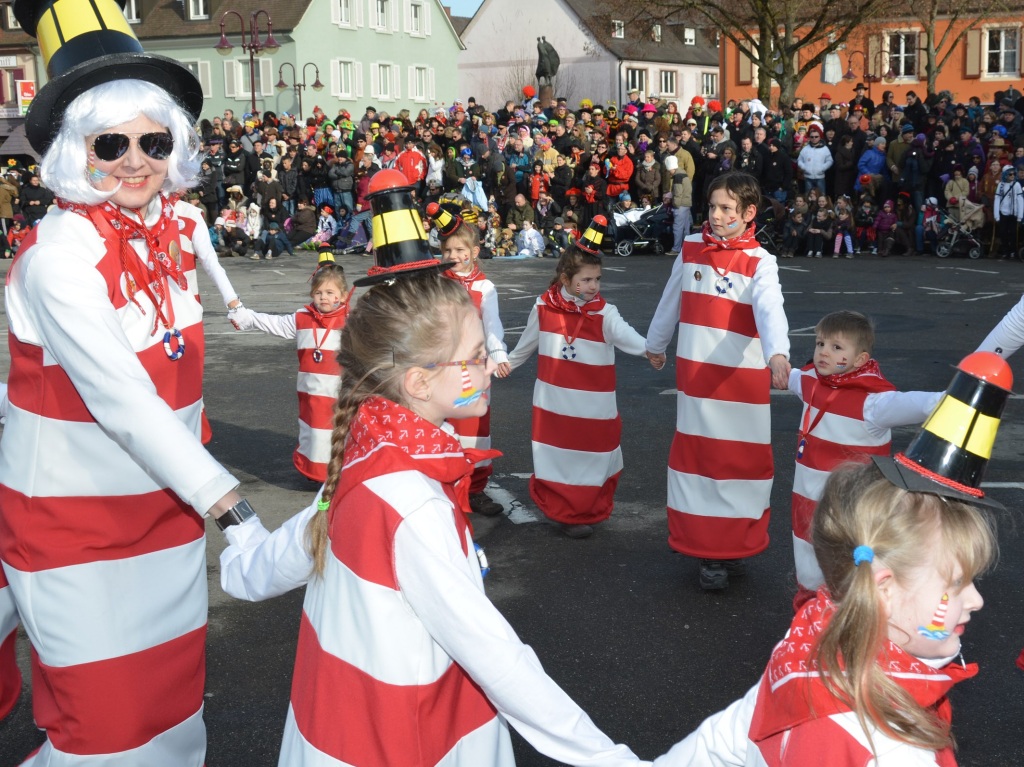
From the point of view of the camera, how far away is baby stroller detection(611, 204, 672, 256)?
74.8 feet

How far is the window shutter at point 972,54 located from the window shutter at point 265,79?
108 feet

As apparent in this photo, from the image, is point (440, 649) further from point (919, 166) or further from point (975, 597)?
point (919, 166)

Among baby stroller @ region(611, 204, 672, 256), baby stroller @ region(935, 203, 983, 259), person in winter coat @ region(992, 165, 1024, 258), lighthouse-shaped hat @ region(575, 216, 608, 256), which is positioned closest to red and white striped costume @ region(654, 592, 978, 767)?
lighthouse-shaped hat @ region(575, 216, 608, 256)

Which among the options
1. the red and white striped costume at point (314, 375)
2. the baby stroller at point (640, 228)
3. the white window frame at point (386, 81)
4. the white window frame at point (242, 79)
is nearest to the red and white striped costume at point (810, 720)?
the red and white striped costume at point (314, 375)

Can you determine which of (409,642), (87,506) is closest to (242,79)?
(87,506)

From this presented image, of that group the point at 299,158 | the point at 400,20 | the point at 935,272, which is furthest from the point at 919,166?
the point at 400,20

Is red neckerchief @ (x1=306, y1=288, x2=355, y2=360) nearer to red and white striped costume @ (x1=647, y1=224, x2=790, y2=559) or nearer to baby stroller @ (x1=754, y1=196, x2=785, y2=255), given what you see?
red and white striped costume @ (x1=647, y1=224, x2=790, y2=559)

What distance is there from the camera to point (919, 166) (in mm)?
20922

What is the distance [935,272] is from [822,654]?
17.5 metres

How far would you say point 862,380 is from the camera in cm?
500

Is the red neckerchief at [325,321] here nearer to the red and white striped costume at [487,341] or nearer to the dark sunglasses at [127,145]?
the red and white striped costume at [487,341]

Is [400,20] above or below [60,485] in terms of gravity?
above

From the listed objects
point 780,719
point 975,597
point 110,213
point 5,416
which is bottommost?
point 780,719

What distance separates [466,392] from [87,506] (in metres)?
1.13
